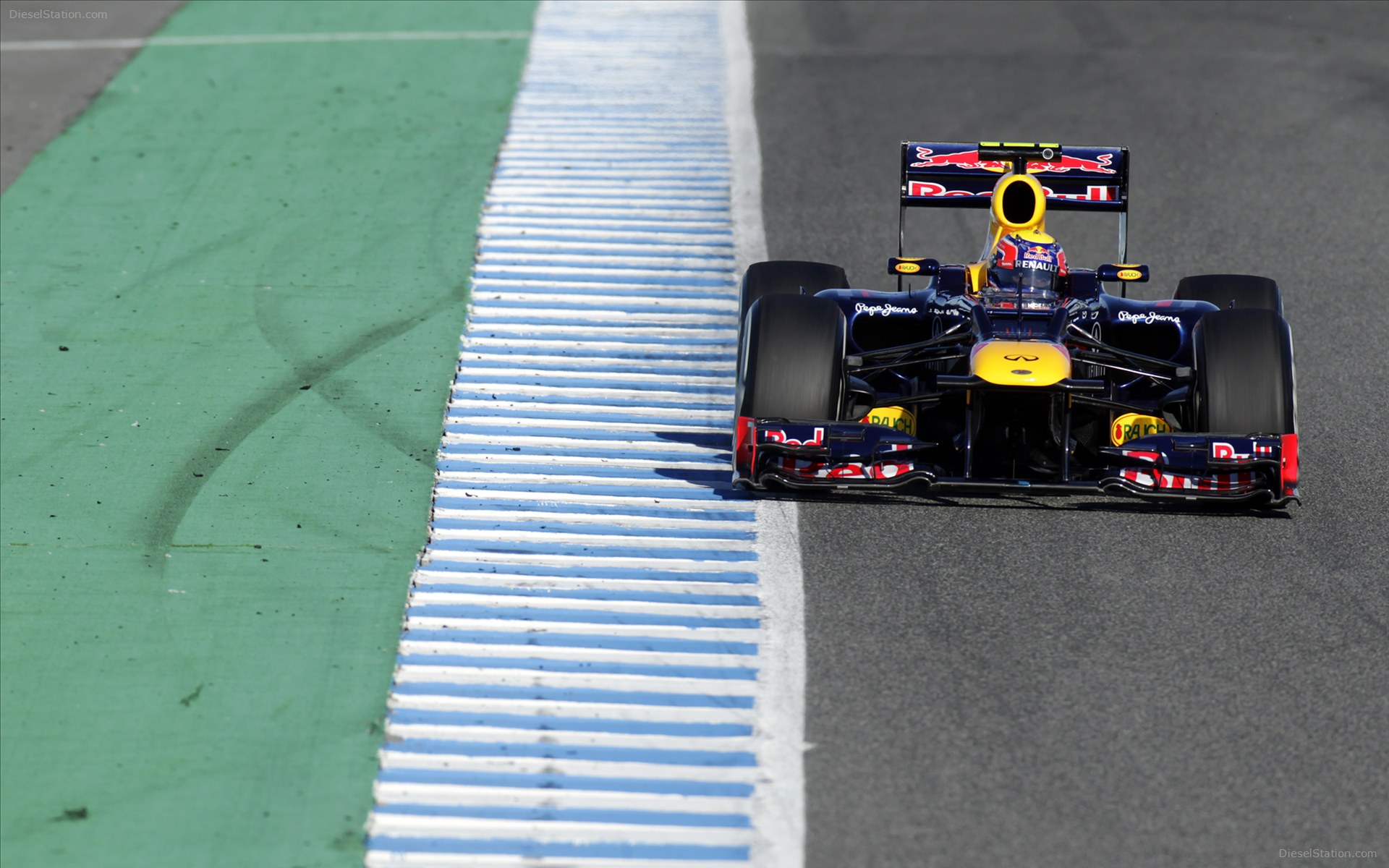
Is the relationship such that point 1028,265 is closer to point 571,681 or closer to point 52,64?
point 571,681

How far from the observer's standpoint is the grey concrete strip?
14484 millimetres

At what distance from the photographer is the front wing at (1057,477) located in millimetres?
7656

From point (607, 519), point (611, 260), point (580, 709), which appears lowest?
point (580, 709)

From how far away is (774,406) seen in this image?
8.10 meters

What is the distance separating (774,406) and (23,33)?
1320 centimetres

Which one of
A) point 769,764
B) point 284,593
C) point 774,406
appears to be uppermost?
point 774,406

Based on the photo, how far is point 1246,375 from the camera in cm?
795

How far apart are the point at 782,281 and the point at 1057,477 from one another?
2.32 metres

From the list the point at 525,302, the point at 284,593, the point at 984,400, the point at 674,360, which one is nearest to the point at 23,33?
the point at 525,302

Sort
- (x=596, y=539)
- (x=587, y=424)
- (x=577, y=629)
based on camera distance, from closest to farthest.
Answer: (x=577, y=629), (x=596, y=539), (x=587, y=424)

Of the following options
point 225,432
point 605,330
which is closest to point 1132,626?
point 605,330

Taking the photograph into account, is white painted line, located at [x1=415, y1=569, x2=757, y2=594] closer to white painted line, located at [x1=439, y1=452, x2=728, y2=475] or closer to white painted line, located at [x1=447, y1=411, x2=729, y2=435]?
white painted line, located at [x1=439, y1=452, x2=728, y2=475]

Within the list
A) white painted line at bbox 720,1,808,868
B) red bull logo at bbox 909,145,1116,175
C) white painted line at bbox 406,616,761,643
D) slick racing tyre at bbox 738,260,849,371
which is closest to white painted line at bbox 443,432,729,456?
slick racing tyre at bbox 738,260,849,371

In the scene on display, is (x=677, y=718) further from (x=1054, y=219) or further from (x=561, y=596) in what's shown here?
(x=1054, y=219)
